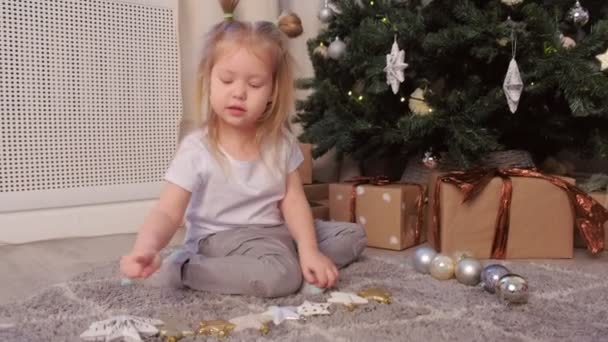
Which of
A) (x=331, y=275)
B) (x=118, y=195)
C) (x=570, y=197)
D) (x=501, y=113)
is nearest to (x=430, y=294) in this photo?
(x=331, y=275)

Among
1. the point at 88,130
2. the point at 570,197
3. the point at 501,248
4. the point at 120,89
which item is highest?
the point at 120,89

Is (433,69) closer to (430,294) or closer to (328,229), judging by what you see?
(328,229)

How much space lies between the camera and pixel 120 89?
1.56 metres

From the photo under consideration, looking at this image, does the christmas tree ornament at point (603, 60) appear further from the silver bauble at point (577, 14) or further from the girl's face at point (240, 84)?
the girl's face at point (240, 84)

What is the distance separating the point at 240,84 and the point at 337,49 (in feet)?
2.17

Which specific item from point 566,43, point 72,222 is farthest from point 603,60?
point 72,222

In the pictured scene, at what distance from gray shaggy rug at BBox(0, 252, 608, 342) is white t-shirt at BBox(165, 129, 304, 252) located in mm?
149

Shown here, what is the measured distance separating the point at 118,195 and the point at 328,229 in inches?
28.1

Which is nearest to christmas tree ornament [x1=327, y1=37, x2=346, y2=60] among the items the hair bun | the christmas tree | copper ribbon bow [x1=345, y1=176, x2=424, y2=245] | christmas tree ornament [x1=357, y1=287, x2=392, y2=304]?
the christmas tree

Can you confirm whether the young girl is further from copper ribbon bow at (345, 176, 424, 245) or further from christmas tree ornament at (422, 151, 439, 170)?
christmas tree ornament at (422, 151, 439, 170)

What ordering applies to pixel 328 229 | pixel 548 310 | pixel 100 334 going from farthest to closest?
pixel 328 229 → pixel 548 310 → pixel 100 334

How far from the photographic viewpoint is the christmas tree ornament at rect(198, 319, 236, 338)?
0.74 metres

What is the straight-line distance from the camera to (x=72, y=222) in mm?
1535

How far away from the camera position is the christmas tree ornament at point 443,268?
102 centimetres
